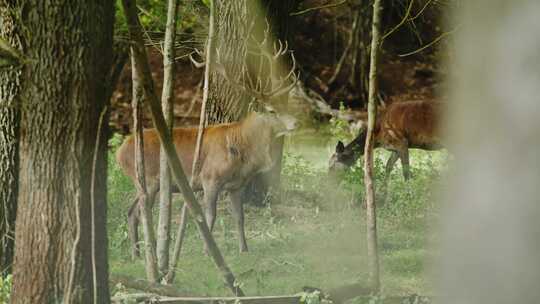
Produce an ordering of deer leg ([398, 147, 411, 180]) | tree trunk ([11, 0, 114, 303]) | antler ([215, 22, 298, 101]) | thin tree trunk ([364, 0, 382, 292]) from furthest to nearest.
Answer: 1. deer leg ([398, 147, 411, 180])
2. antler ([215, 22, 298, 101])
3. thin tree trunk ([364, 0, 382, 292])
4. tree trunk ([11, 0, 114, 303])

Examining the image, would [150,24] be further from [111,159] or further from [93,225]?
[93,225]

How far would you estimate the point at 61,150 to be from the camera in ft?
18.9

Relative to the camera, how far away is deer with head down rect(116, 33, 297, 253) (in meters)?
10.9

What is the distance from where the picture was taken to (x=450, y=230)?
1979mm

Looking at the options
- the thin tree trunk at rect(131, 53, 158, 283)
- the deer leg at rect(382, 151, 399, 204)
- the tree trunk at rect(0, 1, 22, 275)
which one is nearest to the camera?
the thin tree trunk at rect(131, 53, 158, 283)

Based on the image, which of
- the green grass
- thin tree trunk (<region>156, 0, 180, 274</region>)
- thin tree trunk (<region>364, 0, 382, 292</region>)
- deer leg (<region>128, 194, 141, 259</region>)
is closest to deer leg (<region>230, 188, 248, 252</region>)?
the green grass

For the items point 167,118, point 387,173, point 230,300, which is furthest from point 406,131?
point 230,300

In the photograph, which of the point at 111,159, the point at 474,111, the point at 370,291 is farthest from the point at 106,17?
the point at 111,159

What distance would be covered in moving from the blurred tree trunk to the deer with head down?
23 centimetres

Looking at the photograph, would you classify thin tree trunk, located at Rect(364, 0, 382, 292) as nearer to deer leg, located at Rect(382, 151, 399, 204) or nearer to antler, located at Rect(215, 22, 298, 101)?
antler, located at Rect(215, 22, 298, 101)

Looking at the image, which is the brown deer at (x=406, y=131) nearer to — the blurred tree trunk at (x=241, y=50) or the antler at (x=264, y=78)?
the blurred tree trunk at (x=241, y=50)

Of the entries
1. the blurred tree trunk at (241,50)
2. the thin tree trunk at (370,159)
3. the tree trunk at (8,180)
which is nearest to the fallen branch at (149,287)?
the tree trunk at (8,180)

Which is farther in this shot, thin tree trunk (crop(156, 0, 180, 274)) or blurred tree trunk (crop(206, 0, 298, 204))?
blurred tree trunk (crop(206, 0, 298, 204))

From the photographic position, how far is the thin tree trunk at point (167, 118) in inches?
309
